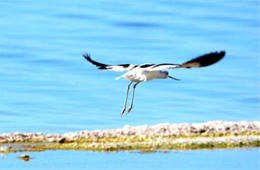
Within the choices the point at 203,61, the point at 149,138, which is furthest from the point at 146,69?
the point at 203,61

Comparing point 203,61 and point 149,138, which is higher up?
point 203,61

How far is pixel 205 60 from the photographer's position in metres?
22.9

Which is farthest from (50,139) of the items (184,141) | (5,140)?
(184,141)

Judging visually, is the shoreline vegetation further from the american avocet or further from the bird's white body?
the bird's white body

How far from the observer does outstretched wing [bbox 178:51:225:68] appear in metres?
22.5

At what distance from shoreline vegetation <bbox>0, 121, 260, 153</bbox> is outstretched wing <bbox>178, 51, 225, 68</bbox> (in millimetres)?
2496

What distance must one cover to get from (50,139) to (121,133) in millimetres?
2436

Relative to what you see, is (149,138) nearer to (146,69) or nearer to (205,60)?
(146,69)

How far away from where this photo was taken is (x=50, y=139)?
27.8 metres

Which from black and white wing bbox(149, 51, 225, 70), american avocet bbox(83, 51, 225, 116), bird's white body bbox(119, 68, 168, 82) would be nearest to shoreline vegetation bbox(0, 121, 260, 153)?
american avocet bbox(83, 51, 225, 116)

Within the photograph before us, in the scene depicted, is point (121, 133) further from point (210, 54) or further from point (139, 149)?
point (210, 54)

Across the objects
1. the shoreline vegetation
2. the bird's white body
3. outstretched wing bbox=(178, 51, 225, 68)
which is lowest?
the shoreline vegetation

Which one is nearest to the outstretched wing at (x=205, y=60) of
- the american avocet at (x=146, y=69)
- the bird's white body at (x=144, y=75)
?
the american avocet at (x=146, y=69)

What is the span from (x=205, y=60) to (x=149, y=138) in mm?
4385
